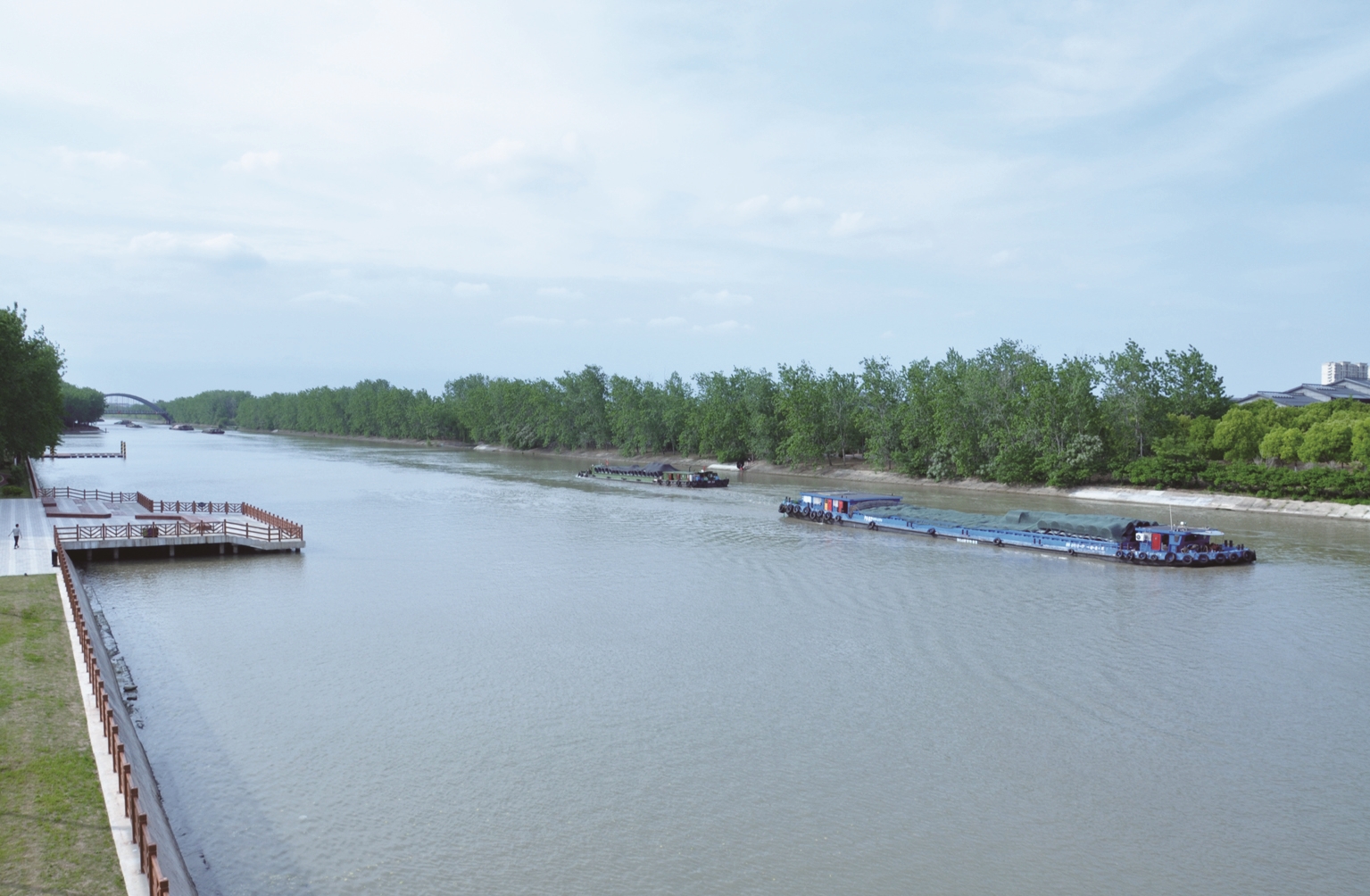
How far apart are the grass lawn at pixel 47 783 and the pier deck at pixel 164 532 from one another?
816 inches

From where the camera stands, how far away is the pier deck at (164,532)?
40.8m

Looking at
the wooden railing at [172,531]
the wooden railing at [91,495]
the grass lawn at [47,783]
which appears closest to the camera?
the grass lawn at [47,783]

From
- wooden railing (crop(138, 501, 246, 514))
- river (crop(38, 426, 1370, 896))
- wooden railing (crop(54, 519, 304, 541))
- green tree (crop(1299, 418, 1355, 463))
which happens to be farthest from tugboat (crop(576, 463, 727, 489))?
wooden railing (crop(54, 519, 304, 541))

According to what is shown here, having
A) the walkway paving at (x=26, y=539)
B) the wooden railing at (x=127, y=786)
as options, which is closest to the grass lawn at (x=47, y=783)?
the wooden railing at (x=127, y=786)

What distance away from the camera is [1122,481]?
80.6m

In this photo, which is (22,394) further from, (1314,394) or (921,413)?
(1314,394)

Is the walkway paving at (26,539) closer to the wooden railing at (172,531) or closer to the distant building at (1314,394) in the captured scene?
the wooden railing at (172,531)

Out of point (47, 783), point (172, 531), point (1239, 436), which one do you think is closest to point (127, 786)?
point (47, 783)

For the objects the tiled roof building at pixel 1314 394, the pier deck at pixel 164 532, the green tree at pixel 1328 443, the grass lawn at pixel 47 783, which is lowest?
the grass lawn at pixel 47 783

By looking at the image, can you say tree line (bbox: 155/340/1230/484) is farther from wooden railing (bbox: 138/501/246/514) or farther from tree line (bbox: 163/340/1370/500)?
wooden railing (bbox: 138/501/246/514)

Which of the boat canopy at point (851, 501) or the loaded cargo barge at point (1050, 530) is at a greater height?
the boat canopy at point (851, 501)

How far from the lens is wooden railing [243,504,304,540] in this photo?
45281 mm

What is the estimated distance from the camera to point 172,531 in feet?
140

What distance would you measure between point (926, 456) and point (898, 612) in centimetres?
6663
